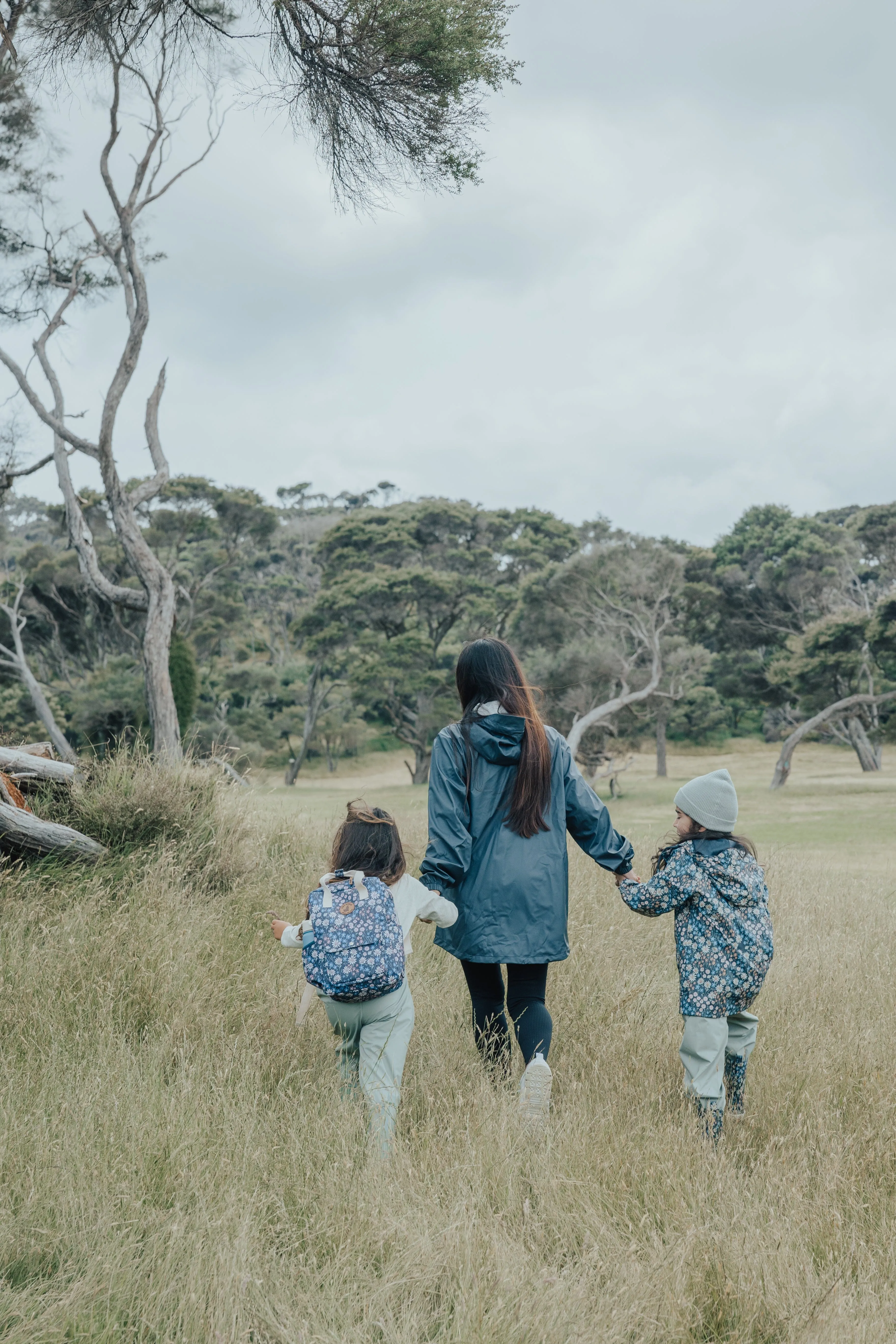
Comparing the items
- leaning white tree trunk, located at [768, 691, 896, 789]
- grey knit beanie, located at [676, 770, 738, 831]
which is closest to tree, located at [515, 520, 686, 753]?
leaning white tree trunk, located at [768, 691, 896, 789]

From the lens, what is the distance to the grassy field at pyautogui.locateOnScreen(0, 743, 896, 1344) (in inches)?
78.8

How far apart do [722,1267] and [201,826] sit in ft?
15.4

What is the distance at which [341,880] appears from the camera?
9.77 ft

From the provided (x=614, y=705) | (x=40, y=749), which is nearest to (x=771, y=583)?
(x=614, y=705)

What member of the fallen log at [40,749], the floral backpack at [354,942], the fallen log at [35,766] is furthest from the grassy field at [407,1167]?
the fallen log at [40,749]

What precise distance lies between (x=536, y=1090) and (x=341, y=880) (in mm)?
855

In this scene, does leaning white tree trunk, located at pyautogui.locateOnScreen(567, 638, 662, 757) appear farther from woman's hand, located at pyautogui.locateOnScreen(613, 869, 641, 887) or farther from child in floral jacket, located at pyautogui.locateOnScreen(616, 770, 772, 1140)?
child in floral jacket, located at pyautogui.locateOnScreen(616, 770, 772, 1140)

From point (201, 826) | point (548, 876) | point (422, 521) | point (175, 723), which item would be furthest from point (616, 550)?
point (548, 876)

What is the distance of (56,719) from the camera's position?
2536 cm

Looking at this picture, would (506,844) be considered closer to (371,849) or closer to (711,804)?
(371,849)

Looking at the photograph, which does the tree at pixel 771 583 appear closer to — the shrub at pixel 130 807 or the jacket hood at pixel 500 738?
the shrub at pixel 130 807

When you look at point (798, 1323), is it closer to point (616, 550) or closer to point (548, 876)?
point (548, 876)

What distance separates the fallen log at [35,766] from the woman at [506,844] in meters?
3.93

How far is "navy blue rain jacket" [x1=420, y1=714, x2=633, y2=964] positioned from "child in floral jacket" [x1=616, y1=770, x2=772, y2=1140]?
26 cm
